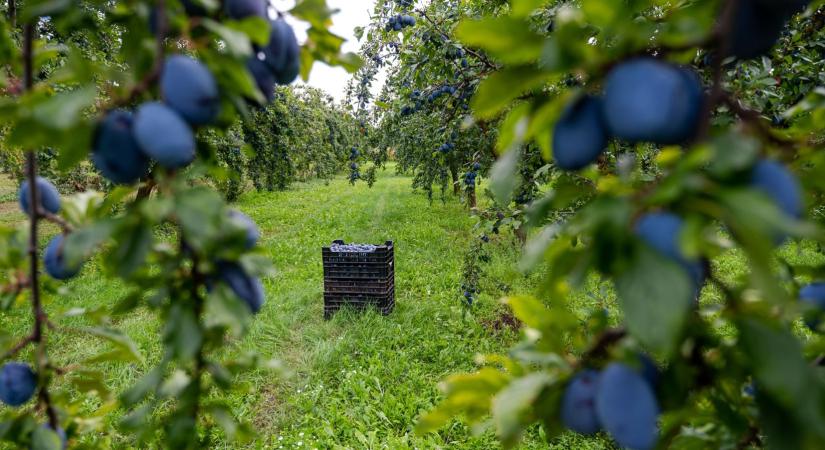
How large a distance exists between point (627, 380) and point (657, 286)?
151mm

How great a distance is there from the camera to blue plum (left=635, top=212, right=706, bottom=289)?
0.36 m

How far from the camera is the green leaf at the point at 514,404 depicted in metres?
0.45

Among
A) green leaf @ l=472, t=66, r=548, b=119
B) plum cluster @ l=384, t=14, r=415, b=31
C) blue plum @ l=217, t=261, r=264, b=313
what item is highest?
plum cluster @ l=384, t=14, r=415, b=31

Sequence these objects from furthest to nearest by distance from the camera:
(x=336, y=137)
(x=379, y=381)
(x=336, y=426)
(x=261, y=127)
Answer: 1. (x=336, y=137)
2. (x=261, y=127)
3. (x=379, y=381)
4. (x=336, y=426)

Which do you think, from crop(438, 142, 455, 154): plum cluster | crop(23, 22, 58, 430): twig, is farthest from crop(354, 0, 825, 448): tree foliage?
crop(438, 142, 455, 154): plum cluster

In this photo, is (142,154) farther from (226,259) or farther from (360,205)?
(360,205)

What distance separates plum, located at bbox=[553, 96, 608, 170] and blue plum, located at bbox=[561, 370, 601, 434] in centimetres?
23

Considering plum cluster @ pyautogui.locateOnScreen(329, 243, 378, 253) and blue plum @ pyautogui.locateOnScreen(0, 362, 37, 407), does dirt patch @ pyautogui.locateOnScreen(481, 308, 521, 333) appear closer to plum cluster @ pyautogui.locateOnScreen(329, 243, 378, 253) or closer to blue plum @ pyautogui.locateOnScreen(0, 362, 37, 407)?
plum cluster @ pyautogui.locateOnScreen(329, 243, 378, 253)

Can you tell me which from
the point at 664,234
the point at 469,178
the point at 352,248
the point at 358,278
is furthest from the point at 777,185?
the point at 352,248

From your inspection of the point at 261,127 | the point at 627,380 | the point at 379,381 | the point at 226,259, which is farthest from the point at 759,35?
the point at 261,127

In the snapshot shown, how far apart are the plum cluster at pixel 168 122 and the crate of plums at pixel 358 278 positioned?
3985 mm

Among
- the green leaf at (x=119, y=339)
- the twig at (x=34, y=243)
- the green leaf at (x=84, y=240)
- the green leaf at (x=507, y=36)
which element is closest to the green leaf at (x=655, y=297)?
the green leaf at (x=507, y=36)

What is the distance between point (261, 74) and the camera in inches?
24.3

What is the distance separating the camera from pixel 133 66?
20.0 inches
